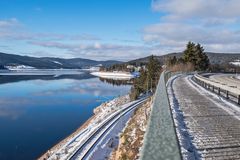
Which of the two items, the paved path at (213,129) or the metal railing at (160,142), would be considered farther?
the paved path at (213,129)

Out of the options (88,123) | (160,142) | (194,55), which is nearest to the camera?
(160,142)

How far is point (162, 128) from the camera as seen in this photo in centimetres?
423

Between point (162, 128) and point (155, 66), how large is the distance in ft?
220

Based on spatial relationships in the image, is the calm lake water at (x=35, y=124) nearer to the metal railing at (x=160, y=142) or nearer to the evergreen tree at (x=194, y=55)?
the metal railing at (x=160, y=142)

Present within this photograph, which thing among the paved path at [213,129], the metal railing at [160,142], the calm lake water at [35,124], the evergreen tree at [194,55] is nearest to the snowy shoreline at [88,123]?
the calm lake water at [35,124]

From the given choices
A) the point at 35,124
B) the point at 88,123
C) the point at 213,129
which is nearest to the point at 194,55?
the point at 88,123

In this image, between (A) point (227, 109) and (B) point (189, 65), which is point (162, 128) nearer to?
(A) point (227, 109)

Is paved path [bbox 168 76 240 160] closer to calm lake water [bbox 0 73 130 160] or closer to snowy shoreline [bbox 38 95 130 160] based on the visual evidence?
snowy shoreline [bbox 38 95 130 160]

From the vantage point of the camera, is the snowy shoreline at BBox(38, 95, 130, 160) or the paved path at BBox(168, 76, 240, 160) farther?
the snowy shoreline at BBox(38, 95, 130, 160)

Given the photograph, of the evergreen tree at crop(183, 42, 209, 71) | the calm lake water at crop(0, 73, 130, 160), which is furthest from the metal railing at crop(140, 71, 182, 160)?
the evergreen tree at crop(183, 42, 209, 71)

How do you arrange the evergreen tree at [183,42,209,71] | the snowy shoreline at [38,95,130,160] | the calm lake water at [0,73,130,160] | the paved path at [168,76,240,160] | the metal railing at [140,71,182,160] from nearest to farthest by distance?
the metal railing at [140,71,182,160] < the paved path at [168,76,240,160] < the snowy shoreline at [38,95,130,160] < the calm lake water at [0,73,130,160] < the evergreen tree at [183,42,209,71]

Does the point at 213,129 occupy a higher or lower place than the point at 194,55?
lower

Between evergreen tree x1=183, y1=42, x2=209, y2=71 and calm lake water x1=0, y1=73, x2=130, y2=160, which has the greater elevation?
evergreen tree x1=183, y1=42, x2=209, y2=71

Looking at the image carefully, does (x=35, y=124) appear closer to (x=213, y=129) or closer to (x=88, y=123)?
(x=88, y=123)
